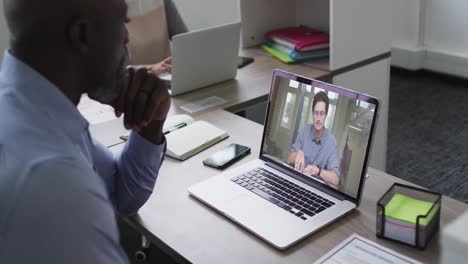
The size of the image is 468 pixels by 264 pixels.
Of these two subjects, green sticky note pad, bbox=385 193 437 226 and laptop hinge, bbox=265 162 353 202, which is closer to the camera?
green sticky note pad, bbox=385 193 437 226

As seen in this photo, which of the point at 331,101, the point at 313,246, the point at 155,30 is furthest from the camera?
Answer: the point at 155,30

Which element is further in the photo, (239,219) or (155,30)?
(155,30)

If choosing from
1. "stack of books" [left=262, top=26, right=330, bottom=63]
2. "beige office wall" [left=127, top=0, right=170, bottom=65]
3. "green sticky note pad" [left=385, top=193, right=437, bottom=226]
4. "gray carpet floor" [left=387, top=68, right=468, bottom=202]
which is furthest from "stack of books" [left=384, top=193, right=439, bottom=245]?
"beige office wall" [left=127, top=0, right=170, bottom=65]

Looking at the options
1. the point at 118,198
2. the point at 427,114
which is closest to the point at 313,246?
the point at 118,198

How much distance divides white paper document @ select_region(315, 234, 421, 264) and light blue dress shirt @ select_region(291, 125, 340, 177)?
7.6 inches

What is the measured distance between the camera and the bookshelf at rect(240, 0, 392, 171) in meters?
2.16

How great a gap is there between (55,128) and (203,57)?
114cm

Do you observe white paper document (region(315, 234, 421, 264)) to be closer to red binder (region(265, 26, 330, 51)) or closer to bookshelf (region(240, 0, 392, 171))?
bookshelf (region(240, 0, 392, 171))

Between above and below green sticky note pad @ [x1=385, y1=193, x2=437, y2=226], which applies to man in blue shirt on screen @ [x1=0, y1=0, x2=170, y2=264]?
above

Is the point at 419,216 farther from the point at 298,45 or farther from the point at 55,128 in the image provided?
the point at 298,45

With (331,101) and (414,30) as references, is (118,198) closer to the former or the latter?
(331,101)

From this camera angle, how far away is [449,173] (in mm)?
2764

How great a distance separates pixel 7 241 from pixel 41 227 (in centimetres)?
6

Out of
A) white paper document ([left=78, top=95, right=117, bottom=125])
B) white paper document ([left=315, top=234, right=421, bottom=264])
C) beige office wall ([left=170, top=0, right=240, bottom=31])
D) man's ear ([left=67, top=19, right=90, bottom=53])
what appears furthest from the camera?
beige office wall ([left=170, top=0, right=240, bottom=31])
